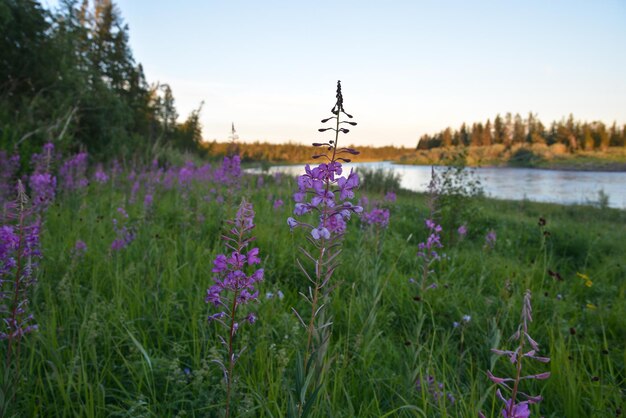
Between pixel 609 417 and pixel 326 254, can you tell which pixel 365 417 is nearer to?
pixel 326 254

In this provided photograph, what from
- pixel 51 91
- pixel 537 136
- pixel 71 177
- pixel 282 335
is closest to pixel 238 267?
pixel 282 335

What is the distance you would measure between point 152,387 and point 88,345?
1.87 feet

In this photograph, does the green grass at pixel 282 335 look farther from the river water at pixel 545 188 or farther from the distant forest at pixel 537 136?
the distant forest at pixel 537 136

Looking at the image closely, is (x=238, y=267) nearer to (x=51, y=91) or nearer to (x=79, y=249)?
(x=79, y=249)

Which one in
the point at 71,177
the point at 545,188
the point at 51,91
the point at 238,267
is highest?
the point at 51,91

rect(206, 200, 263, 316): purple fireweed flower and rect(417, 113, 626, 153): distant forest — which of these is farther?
rect(417, 113, 626, 153): distant forest

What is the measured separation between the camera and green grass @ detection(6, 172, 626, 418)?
6.49ft

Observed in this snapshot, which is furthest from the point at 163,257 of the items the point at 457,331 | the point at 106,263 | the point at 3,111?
the point at 3,111

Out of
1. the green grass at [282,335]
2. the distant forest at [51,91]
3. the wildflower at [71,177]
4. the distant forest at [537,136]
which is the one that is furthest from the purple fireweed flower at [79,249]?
the distant forest at [537,136]

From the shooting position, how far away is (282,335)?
2703mm

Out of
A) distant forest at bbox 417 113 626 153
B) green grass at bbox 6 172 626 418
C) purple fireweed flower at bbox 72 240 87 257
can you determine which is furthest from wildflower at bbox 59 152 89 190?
distant forest at bbox 417 113 626 153

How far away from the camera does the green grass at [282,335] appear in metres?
1.98

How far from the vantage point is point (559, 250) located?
647 cm

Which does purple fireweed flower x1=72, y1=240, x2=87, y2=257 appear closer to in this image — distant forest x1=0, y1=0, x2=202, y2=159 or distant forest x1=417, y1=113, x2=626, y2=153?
distant forest x1=0, y1=0, x2=202, y2=159
